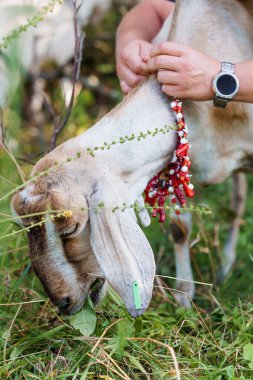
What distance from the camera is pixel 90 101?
627cm

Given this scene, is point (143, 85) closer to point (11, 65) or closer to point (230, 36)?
point (230, 36)

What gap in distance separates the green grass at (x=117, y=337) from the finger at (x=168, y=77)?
2.60ft

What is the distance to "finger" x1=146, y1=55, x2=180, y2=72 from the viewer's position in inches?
108

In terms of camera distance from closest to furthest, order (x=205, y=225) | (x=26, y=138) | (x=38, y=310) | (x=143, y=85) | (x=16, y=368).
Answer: (x=16, y=368), (x=143, y=85), (x=38, y=310), (x=205, y=225), (x=26, y=138)

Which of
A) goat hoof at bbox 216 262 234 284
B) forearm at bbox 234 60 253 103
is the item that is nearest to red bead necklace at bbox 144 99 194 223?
forearm at bbox 234 60 253 103

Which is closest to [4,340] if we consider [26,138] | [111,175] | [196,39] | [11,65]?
[111,175]

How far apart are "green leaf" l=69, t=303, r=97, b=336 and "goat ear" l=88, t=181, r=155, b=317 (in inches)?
9.4

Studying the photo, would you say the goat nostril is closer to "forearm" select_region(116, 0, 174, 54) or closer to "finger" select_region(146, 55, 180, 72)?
"finger" select_region(146, 55, 180, 72)

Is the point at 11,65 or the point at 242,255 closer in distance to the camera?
the point at 11,65

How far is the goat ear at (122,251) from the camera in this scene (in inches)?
98.5

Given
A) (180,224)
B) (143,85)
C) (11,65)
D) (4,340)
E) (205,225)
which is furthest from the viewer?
(205,225)

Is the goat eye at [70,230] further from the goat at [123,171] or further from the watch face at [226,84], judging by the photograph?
the watch face at [226,84]

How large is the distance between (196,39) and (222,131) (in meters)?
0.43

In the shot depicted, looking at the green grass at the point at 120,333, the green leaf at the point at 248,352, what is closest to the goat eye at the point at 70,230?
the green grass at the point at 120,333
